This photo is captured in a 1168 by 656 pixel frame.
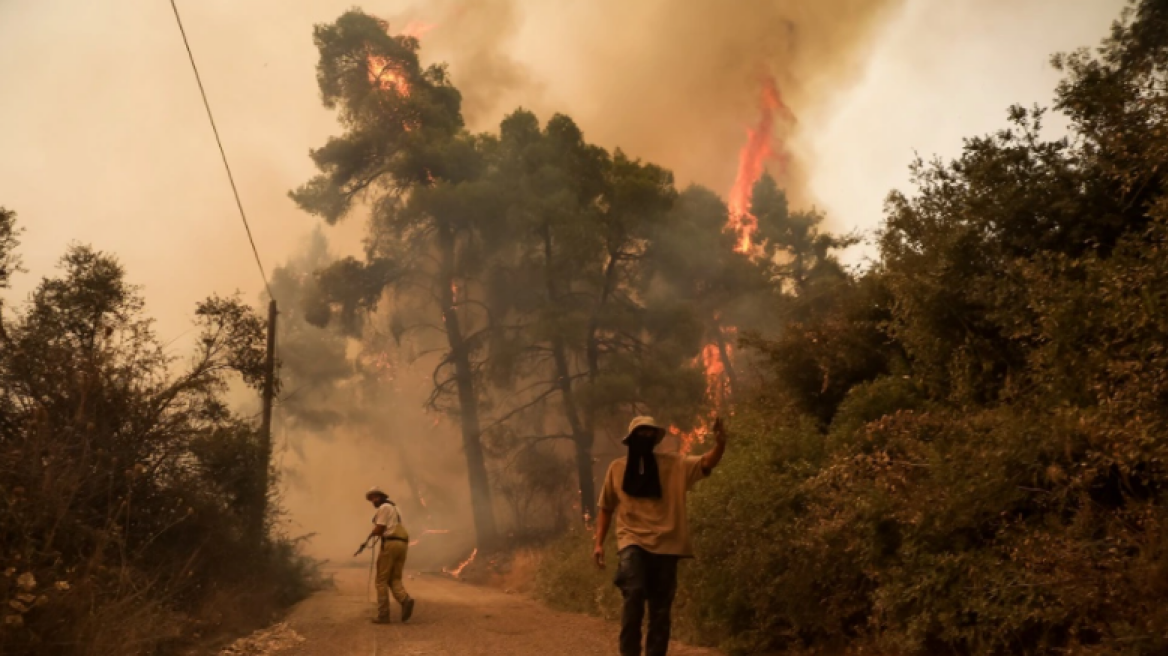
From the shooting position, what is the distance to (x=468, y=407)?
3191cm

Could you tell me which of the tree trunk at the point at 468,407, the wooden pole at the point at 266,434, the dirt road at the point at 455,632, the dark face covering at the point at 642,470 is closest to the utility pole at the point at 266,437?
the wooden pole at the point at 266,434

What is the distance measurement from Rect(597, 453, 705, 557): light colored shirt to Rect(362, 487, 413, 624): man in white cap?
21.8ft

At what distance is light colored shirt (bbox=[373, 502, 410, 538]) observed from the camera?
12.5 meters

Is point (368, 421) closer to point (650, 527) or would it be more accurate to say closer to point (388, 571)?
point (388, 571)

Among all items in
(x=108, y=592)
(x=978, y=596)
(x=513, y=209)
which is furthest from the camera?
(x=513, y=209)

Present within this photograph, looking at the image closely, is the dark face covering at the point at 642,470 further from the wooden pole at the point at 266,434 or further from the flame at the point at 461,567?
the flame at the point at 461,567

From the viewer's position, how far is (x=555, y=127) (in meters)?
A: 29.7

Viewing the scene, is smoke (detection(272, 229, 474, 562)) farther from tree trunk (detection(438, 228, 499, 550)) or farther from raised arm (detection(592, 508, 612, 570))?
raised arm (detection(592, 508, 612, 570))

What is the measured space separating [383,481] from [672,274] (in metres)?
39.6

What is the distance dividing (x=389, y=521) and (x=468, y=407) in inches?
764

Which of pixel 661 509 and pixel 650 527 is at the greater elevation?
pixel 661 509

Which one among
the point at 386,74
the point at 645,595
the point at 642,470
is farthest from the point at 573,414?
the point at 645,595

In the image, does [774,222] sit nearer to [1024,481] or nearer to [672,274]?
[672,274]

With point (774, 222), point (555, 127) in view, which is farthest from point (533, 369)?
point (774, 222)
